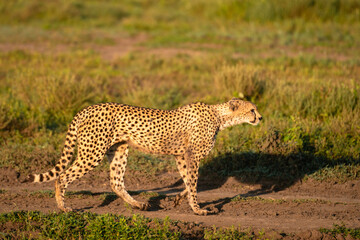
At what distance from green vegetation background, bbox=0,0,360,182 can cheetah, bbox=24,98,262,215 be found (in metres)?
1.52

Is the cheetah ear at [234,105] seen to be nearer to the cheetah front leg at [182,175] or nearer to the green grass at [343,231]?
the cheetah front leg at [182,175]

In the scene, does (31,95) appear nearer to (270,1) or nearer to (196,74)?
(196,74)

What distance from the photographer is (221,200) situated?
647cm

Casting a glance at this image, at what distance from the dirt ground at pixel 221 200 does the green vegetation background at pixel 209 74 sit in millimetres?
297

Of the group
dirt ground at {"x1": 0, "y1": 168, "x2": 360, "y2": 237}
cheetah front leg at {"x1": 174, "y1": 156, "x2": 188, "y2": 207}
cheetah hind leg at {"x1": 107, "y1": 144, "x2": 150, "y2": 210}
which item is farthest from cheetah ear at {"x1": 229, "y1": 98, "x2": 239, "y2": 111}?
cheetah hind leg at {"x1": 107, "y1": 144, "x2": 150, "y2": 210}

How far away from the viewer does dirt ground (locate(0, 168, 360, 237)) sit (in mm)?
5590

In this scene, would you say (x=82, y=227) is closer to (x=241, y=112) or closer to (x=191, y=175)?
(x=191, y=175)

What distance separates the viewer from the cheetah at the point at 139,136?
5.64 meters

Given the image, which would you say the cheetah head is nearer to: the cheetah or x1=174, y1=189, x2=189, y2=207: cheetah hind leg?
the cheetah

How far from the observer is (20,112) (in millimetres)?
9219

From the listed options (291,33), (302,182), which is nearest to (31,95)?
(302,182)

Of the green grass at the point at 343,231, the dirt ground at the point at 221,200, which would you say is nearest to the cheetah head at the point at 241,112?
the dirt ground at the point at 221,200

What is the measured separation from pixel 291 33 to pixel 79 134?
13.5 meters

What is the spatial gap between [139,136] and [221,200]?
143 cm
